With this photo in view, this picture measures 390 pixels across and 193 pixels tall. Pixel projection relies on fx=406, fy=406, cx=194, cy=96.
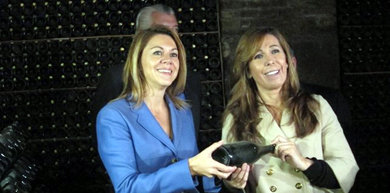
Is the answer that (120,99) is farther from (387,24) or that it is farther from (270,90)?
(387,24)

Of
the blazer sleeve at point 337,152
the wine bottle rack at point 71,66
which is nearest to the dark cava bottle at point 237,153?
the blazer sleeve at point 337,152

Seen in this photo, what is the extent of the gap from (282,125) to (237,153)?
46 centimetres

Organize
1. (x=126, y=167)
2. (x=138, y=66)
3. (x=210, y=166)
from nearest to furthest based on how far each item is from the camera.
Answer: (x=210, y=166), (x=126, y=167), (x=138, y=66)

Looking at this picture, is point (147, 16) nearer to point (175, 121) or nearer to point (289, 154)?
point (175, 121)

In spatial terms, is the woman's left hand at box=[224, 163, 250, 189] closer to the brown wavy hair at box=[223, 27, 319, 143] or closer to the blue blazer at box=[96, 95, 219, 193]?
the blue blazer at box=[96, 95, 219, 193]

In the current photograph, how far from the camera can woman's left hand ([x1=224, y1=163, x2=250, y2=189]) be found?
58.7 inches

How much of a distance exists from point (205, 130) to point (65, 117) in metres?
1.33

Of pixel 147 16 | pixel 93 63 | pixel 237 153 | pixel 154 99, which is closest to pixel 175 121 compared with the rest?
pixel 154 99

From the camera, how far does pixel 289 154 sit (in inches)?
60.3

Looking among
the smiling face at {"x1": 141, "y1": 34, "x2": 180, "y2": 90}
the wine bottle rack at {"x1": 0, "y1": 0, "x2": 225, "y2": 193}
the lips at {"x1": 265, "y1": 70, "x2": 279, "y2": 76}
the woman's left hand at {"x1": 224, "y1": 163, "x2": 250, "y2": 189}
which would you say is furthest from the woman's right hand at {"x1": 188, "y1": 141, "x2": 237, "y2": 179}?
the wine bottle rack at {"x1": 0, "y1": 0, "x2": 225, "y2": 193}

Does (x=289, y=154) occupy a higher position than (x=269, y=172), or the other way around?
(x=289, y=154)

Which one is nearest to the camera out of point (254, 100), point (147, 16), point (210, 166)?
point (210, 166)

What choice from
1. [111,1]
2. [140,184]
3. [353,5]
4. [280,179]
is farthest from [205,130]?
[140,184]

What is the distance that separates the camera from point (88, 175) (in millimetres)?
3861
